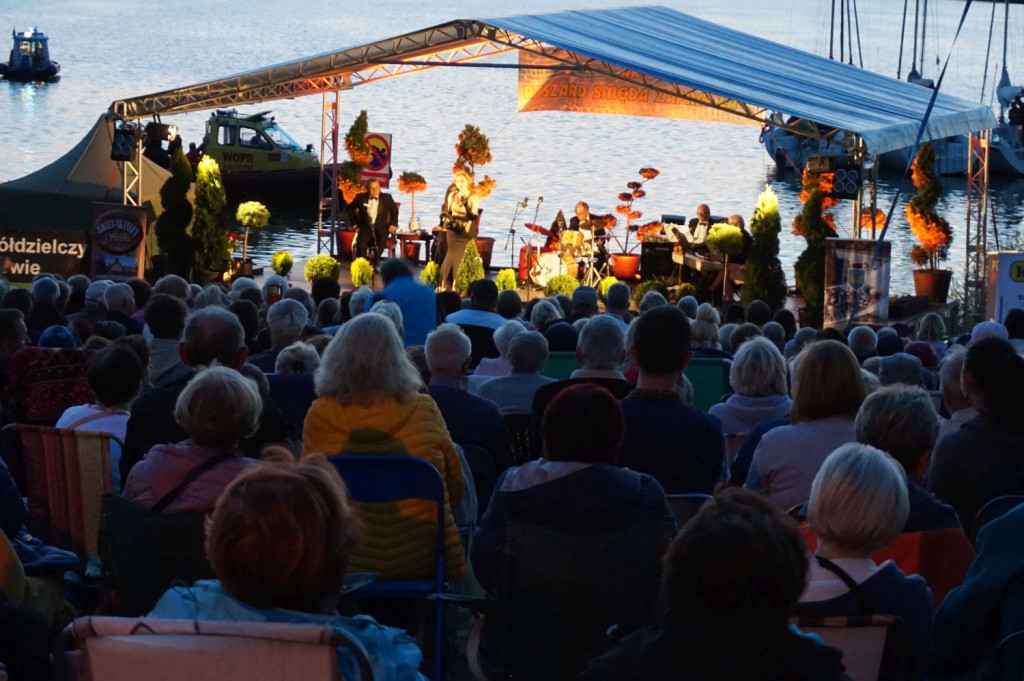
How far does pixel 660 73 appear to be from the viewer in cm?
1305

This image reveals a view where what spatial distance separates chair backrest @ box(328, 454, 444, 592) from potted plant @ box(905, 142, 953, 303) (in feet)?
41.6

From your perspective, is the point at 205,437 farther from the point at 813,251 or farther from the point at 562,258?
the point at 562,258

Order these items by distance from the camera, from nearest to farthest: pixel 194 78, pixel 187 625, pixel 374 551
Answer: pixel 187 625, pixel 374 551, pixel 194 78

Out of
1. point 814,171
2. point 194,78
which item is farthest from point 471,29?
point 194,78

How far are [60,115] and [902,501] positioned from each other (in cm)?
5227

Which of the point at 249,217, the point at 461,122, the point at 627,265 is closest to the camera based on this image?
the point at 627,265

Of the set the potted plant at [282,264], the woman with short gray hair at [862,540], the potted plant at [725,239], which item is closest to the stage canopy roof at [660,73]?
the potted plant at [725,239]

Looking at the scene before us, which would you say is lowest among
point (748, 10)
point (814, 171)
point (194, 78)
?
point (814, 171)

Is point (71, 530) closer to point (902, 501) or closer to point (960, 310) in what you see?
point (902, 501)

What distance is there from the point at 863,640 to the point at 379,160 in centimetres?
1608

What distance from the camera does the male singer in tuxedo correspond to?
18500mm

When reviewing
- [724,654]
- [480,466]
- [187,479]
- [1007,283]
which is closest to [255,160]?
[1007,283]

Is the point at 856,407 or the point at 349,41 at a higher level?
the point at 349,41

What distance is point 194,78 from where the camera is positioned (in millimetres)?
63188
